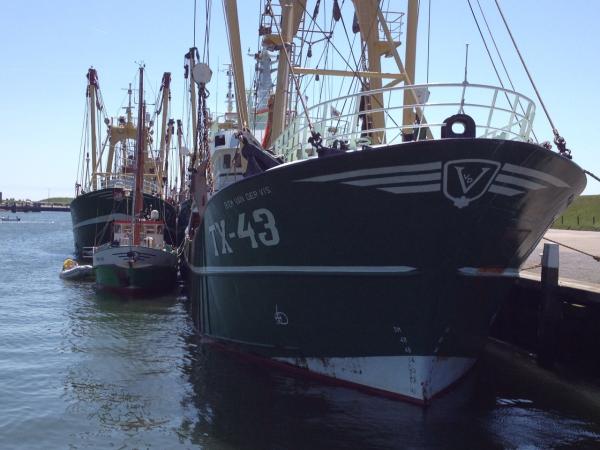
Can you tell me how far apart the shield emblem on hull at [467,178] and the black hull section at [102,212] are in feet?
86.0

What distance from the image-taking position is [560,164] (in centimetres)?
903

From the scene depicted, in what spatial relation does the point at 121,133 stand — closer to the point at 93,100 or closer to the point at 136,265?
the point at 93,100

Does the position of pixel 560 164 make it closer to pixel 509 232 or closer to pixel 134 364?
pixel 509 232

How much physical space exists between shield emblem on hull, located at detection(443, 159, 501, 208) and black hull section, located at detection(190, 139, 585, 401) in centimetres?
1

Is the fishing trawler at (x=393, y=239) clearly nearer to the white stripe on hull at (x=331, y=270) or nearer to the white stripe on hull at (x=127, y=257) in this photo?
the white stripe on hull at (x=331, y=270)

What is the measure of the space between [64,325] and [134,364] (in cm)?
495

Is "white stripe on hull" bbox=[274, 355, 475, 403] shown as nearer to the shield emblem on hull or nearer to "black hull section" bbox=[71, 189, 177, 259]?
the shield emblem on hull

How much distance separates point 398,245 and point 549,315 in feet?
14.7

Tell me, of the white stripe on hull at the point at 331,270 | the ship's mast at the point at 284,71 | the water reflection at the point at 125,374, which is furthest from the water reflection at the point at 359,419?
the ship's mast at the point at 284,71

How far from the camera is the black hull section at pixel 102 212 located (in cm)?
3425

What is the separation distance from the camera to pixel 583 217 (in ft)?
135

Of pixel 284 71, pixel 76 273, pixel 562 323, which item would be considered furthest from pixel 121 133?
pixel 562 323

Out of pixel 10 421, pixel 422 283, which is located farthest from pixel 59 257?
pixel 422 283

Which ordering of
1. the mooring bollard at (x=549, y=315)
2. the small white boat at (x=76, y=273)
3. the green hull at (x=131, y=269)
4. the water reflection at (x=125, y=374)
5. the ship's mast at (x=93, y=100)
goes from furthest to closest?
the ship's mast at (x=93, y=100)
the small white boat at (x=76, y=273)
the green hull at (x=131, y=269)
the mooring bollard at (x=549, y=315)
the water reflection at (x=125, y=374)
